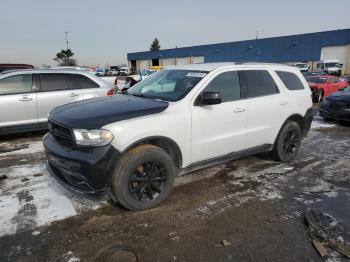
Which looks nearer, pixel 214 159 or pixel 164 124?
pixel 164 124

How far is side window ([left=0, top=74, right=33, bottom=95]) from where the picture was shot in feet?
23.0

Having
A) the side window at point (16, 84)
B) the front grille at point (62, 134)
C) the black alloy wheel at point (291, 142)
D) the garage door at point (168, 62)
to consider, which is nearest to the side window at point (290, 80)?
the black alloy wheel at point (291, 142)

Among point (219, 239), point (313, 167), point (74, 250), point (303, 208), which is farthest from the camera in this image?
point (313, 167)

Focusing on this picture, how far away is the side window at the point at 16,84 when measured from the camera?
7.02m

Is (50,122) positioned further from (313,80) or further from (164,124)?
(313,80)

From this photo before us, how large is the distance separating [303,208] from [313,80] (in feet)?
46.5

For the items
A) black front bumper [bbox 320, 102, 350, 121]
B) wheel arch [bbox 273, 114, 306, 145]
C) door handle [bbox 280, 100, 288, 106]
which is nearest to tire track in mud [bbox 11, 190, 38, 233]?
wheel arch [bbox 273, 114, 306, 145]

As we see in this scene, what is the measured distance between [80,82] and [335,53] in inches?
1781

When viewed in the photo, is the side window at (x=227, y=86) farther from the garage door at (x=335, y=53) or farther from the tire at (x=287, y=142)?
the garage door at (x=335, y=53)

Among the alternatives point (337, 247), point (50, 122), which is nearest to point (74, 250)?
point (50, 122)

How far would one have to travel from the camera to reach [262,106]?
4.99 meters

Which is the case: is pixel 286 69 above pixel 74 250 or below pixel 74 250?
above

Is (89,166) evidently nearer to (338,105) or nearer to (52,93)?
(52,93)

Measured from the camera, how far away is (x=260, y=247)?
3.15 meters
